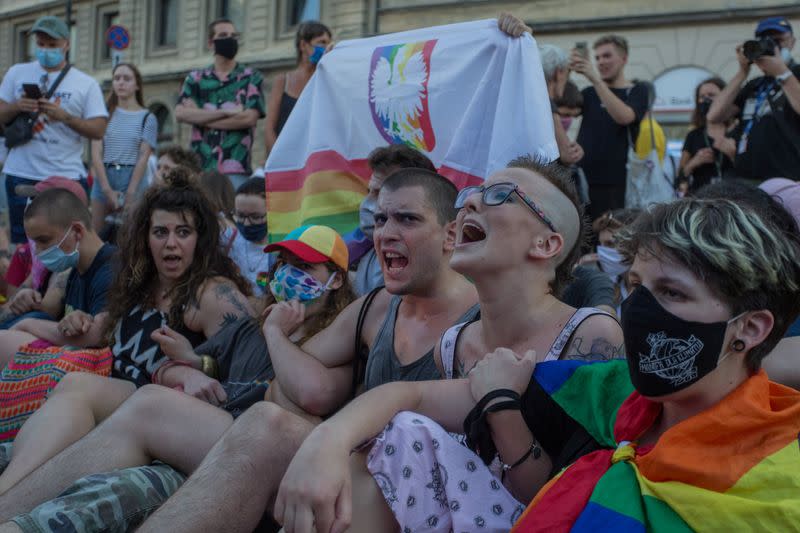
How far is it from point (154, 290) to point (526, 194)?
2.66 meters

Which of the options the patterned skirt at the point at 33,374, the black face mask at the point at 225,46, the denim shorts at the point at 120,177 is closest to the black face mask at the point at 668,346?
the patterned skirt at the point at 33,374

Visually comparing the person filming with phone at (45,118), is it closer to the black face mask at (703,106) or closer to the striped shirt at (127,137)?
the striped shirt at (127,137)

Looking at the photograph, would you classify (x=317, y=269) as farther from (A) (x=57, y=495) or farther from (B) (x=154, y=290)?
(A) (x=57, y=495)

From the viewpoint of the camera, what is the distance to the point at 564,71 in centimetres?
647

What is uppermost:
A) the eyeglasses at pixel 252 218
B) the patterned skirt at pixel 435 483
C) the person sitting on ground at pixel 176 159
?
the person sitting on ground at pixel 176 159

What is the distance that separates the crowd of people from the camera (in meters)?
2.13

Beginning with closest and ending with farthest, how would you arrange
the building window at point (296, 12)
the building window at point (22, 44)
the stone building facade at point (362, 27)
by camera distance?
the stone building facade at point (362, 27)
the building window at point (296, 12)
the building window at point (22, 44)

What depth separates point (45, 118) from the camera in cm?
789

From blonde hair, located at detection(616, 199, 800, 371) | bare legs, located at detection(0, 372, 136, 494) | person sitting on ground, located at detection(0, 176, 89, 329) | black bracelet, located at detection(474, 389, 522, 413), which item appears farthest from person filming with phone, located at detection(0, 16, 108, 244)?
blonde hair, located at detection(616, 199, 800, 371)

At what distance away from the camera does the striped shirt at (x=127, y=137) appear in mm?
9195

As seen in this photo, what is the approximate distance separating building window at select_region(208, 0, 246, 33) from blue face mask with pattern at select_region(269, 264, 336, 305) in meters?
26.3

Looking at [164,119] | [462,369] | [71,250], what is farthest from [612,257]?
[164,119]

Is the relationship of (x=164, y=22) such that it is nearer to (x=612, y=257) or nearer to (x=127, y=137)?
(x=127, y=137)

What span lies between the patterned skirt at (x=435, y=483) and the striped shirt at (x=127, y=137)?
23.9 ft
